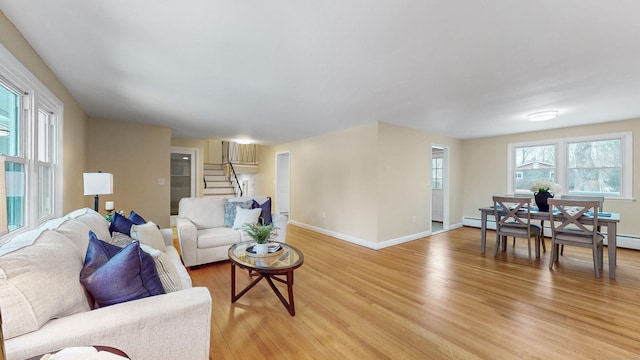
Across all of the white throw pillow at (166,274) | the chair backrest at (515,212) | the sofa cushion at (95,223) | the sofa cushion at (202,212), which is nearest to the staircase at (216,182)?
the sofa cushion at (202,212)

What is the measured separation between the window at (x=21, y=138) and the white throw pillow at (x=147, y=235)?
0.76 meters

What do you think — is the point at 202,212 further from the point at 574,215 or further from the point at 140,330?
the point at 574,215

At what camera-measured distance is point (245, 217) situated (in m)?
3.77

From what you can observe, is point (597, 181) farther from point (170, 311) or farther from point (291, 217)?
point (170, 311)

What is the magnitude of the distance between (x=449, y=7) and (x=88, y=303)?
8.49ft

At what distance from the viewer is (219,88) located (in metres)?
2.88

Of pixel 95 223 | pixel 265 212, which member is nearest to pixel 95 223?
pixel 95 223

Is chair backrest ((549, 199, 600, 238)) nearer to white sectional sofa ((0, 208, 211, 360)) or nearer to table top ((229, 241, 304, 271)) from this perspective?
table top ((229, 241, 304, 271))

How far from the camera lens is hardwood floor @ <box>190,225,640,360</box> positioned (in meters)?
1.83

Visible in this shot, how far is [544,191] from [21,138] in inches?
242

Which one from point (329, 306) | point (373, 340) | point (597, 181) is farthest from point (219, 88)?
point (597, 181)

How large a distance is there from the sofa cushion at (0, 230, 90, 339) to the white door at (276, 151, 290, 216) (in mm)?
6217

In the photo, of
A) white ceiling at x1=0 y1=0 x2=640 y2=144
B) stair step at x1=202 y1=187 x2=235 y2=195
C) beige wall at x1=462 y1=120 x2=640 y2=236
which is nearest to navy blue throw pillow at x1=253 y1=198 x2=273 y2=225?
white ceiling at x1=0 y1=0 x2=640 y2=144

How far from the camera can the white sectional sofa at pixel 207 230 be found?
334 centimetres
